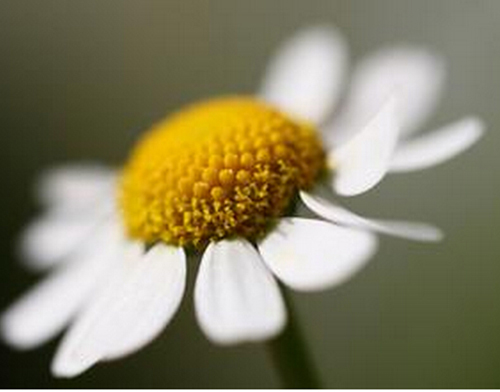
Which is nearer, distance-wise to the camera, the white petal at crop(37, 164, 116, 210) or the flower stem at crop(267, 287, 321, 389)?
the flower stem at crop(267, 287, 321, 389)

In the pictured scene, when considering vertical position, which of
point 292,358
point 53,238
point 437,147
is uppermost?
point 437,147

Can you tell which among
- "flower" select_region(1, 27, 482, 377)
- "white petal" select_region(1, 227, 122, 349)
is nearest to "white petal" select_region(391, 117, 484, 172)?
"flower" select_region(1, 27, 482, 377)

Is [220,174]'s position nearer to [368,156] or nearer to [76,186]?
[368,156]

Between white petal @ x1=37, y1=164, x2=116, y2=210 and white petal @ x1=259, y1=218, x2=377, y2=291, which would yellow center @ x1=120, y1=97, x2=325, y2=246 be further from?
white petal @ x1=37, y1=164, x2=116, y2=210

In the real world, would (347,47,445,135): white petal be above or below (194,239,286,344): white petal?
below

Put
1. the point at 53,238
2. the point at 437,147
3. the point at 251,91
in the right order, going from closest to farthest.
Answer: the point at 437,147
the point at 53,238
the point at 251,91

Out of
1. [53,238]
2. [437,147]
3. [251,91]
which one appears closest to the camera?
[437,147]

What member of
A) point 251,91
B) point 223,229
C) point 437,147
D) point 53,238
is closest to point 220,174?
point 223,229

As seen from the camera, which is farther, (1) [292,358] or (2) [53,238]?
(2) [53,238]
